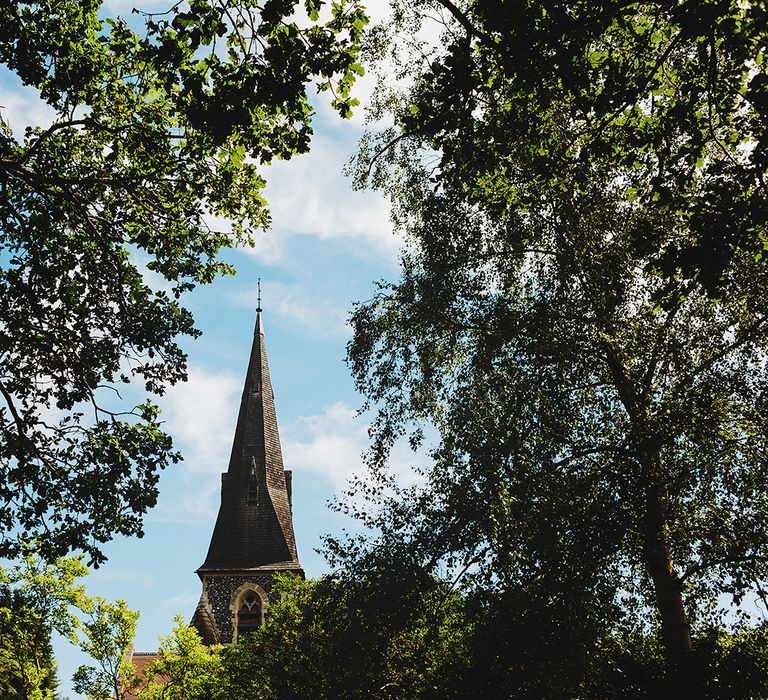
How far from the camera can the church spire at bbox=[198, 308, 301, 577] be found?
33906mm

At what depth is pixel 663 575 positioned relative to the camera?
12.9 m

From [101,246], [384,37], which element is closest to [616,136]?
[101,246]

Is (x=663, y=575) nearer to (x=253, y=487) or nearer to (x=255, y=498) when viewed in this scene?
(x=255, y=498)

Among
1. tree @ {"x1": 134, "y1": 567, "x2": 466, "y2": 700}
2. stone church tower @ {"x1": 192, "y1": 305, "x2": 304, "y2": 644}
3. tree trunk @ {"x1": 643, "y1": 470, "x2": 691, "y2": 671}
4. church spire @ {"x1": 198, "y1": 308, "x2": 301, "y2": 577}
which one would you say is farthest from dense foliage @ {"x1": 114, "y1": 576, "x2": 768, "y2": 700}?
church spire @ {"x1": 198, "y1": 308, "x2": 301, "y2": 577}

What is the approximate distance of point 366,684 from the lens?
48.7 ft

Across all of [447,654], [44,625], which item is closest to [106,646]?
[44,625]

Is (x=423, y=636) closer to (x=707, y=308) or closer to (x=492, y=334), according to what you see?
(x=492, y=334)

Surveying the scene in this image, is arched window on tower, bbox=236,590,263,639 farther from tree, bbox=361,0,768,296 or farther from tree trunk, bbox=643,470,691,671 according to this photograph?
tree, bbox=361,0,768,296

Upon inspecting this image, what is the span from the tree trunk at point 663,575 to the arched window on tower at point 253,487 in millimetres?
25965

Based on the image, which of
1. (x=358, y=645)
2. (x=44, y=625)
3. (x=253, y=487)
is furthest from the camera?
(x=253, y=487)

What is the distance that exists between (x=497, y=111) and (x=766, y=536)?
8.56 m

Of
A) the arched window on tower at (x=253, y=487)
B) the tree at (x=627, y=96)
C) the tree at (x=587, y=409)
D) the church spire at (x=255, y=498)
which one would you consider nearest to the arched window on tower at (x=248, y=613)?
the church spire at (x=255, y=498)

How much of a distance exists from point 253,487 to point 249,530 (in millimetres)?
2368

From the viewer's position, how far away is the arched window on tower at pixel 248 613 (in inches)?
1278
